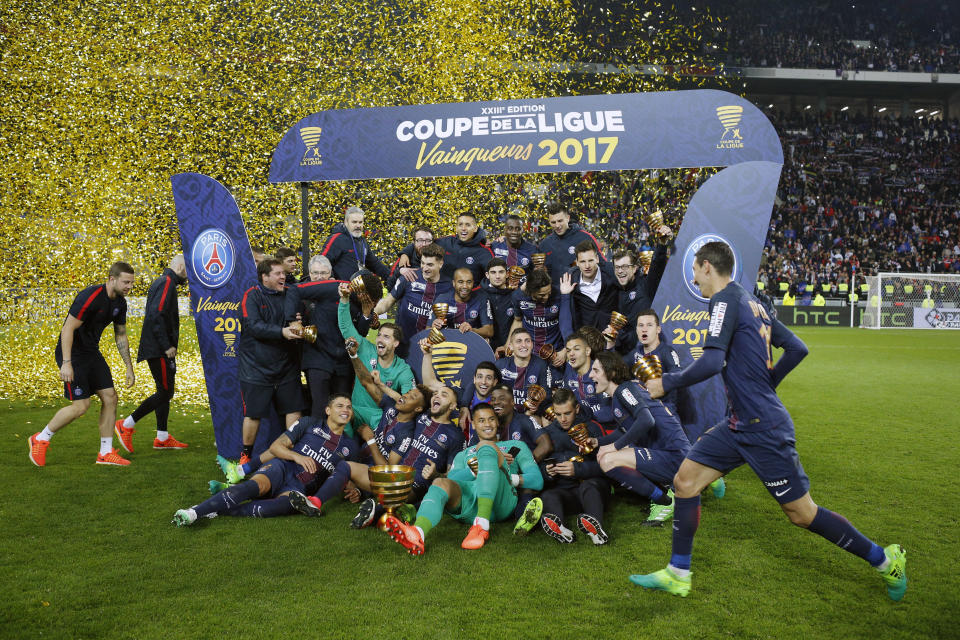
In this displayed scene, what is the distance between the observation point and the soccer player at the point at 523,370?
18.4ft

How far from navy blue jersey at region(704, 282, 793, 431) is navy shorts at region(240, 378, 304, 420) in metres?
3.87

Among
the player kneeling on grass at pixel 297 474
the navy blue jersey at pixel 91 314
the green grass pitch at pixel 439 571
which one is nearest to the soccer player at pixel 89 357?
the navy blue jersey at pixel 91 314

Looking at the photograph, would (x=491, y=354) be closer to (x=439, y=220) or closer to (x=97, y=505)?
(x=97, y=505)

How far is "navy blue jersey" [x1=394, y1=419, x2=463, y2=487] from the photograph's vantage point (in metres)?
5.00

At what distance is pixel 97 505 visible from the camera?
5.03 m

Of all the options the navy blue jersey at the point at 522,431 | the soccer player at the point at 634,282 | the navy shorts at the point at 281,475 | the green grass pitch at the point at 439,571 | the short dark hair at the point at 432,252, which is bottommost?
the green grass pitch at the point at 439,571

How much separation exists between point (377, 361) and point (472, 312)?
3.47 feet

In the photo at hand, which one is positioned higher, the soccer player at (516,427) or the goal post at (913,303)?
the goal post at (913,303)

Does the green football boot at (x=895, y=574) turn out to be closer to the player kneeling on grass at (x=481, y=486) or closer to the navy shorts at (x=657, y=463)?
the navy shorts at (x=657, y=463)

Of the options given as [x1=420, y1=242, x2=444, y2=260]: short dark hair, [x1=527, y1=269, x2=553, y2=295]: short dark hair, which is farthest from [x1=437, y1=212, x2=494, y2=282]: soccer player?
[x1=527, y1=269, x2=553, y2=295]: short dark hair

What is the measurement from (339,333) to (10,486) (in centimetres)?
296

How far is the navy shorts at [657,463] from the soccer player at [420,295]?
253 centimetres

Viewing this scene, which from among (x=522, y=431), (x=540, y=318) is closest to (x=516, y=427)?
(x=522, y=431)

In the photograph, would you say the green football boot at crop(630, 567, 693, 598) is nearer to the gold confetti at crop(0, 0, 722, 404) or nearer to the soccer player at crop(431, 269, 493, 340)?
the soccer player at crop(431, 269, 493, 340)
